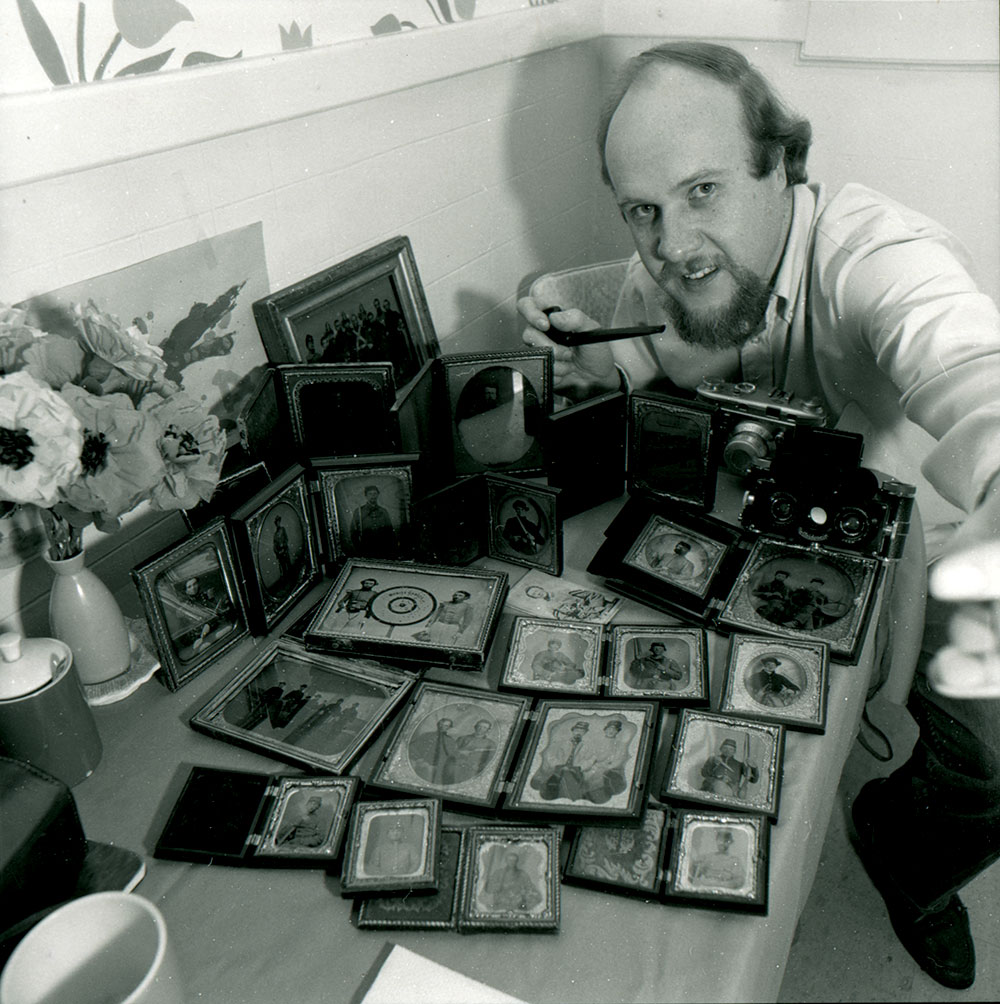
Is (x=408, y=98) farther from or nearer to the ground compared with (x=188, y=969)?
farther from the ground

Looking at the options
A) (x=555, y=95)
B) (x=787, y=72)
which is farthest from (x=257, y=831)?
(x=787, y=72)

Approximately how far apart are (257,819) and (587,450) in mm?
741

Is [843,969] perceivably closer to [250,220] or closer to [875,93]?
[250,220]

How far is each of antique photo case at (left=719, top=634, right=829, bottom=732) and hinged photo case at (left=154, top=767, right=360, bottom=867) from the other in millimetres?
461

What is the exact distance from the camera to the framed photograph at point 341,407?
51.4 inches

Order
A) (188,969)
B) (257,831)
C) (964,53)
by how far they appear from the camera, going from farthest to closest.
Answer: (964,53), (257,831), (188,969)

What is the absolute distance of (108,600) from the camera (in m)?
Answer: 1.08

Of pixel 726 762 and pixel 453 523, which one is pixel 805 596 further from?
pixel 453 523

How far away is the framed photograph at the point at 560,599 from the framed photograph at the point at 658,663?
0.24 ft

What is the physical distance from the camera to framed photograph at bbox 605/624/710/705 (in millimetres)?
1077

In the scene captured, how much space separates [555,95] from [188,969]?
6.13 feet

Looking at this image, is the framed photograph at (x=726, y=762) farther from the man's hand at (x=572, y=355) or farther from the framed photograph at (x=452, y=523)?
the man's hand at (x=572, y=355)

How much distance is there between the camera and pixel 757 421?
1.39 meters

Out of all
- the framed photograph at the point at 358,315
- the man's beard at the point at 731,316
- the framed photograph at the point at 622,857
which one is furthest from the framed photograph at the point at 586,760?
the man's beard at the point at 731,316
